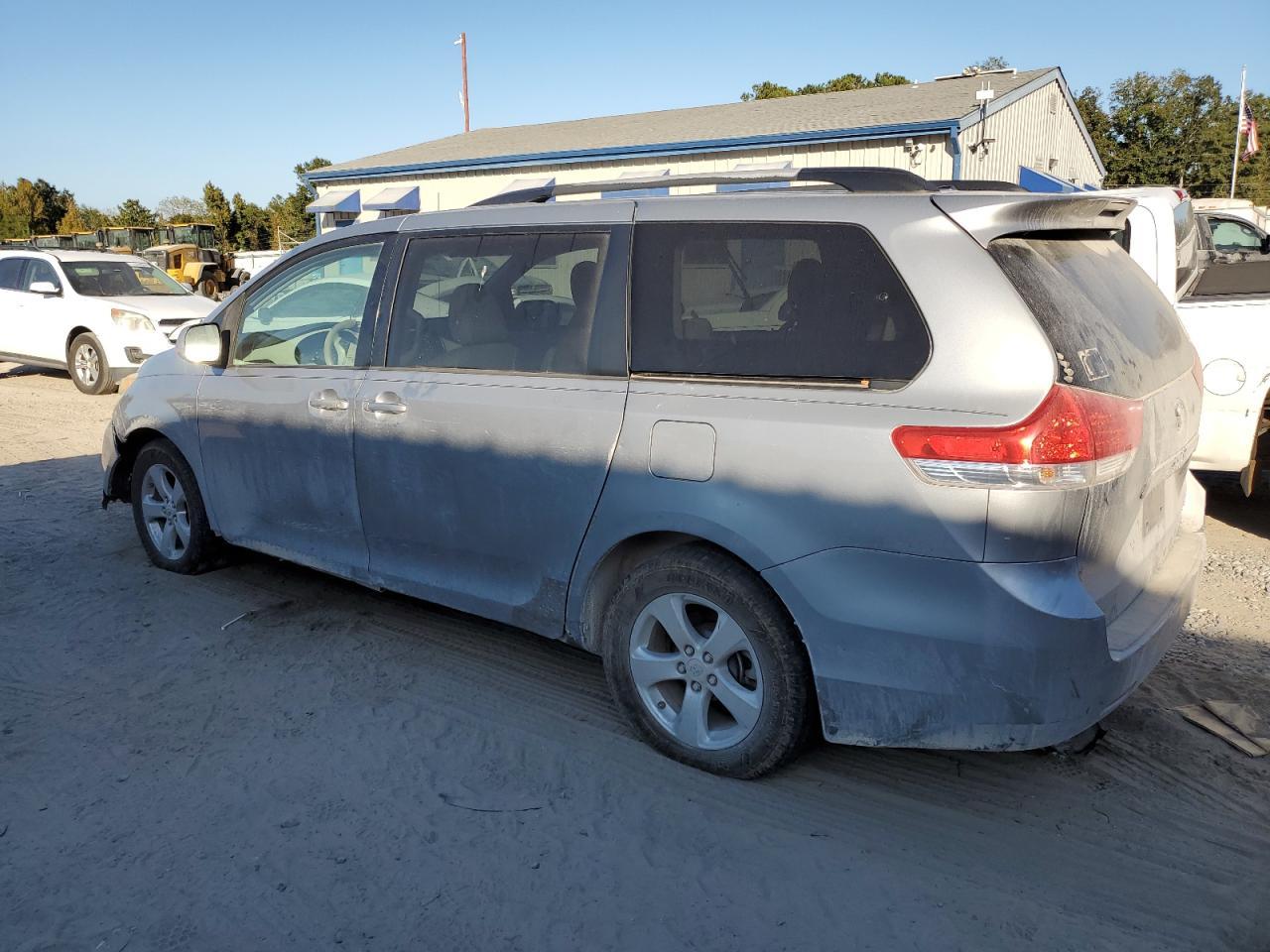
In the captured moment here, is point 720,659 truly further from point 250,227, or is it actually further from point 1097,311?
point 250,227

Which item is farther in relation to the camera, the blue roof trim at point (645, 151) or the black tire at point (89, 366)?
the blue roof trim at point (645, 151)

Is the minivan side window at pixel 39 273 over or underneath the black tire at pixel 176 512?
over

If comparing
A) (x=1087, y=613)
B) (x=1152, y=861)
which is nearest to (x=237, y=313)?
(x=1087, y=613)

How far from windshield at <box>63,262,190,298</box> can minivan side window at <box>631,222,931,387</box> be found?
11.3 metres

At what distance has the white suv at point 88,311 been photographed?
479 inches

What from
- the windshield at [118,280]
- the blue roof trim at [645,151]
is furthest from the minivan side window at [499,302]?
the blue roof trim at [645,151]

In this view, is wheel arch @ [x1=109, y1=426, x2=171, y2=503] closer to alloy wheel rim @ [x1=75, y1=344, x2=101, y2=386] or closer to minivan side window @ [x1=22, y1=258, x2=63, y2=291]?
alloy wheel rim @ [x1=75, y1=344, x2=101, y2=386]

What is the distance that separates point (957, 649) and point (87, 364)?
1222 centimetres

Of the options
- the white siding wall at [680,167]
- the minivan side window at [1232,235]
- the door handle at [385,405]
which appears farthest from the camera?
the white siding wall at [680,167]

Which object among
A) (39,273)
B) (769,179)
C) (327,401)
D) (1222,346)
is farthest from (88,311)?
(1222,346)

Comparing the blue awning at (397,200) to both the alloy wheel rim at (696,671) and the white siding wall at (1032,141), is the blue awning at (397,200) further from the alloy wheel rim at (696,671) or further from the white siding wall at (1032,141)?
the alloy wheel rim at (696,671)

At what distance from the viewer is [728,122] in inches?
902

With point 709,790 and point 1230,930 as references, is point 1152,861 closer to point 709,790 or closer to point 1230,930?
point 1230,930

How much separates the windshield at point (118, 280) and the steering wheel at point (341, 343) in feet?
31.8
